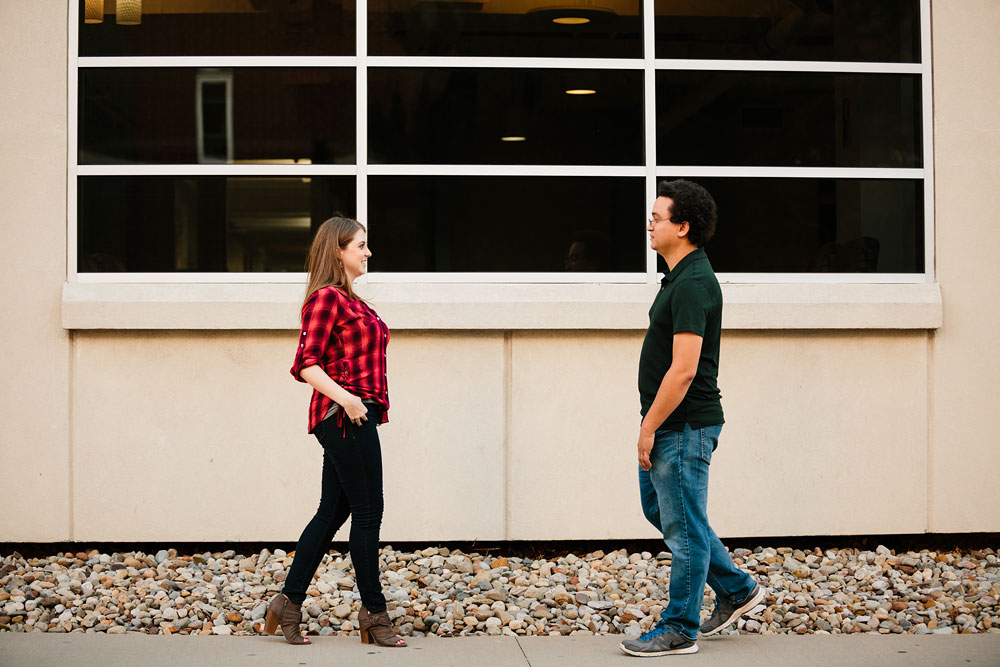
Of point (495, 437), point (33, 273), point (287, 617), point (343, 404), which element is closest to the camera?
point (343, 404)

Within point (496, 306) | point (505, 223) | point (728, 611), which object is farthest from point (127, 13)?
point (728, 611)

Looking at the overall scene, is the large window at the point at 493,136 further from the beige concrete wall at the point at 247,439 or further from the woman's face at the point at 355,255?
the woman's face at the point at 355,255

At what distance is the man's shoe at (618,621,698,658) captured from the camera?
466 cm

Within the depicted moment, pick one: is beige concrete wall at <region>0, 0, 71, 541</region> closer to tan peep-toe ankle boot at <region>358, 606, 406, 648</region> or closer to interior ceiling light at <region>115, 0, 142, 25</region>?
interior ceiling light at <region>115, 0, 142, 25</region>

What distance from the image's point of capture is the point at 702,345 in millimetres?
4559

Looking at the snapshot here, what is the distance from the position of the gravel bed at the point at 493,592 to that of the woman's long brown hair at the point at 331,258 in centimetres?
170

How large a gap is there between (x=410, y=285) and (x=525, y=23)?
1.79 m

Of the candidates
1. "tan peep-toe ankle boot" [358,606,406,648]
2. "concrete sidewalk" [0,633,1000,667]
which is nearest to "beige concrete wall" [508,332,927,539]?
"concrete sidewalk" [0,633,1000,667]

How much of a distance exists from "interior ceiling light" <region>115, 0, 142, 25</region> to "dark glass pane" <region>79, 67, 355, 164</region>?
0.30m

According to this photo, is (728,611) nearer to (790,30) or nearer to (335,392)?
(335,392)

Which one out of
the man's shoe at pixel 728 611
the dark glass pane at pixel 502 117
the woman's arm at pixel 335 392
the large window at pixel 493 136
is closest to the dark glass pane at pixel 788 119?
the large window at pixel 493 136

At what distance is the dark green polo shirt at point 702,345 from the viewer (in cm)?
449

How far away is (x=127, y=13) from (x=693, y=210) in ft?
13.0

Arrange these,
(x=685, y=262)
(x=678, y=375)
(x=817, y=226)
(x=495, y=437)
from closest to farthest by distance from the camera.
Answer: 1. (x=678, y=375)
2. (x=685, y=262)
3. (x=495, y=437)
4. (x=817, y=226)
